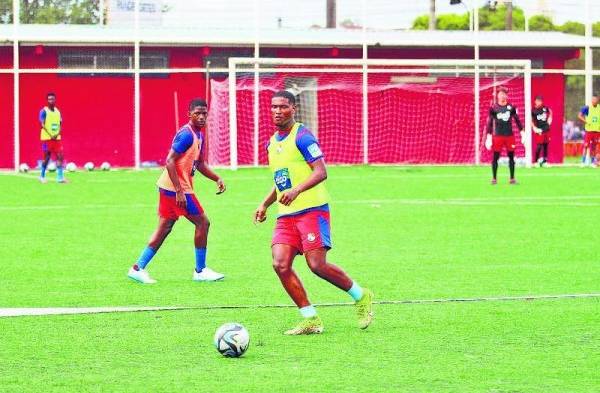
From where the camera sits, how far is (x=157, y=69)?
136 feet

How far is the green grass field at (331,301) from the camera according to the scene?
8328 millimetres

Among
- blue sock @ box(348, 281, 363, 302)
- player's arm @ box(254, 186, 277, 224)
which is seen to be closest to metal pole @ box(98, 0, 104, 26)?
player's arm @ box(254, 186, 277, 224)

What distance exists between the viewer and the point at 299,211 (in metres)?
10.4

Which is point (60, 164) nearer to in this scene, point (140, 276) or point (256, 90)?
point (256, 90)

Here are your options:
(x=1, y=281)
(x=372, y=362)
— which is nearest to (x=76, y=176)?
(x=1, y=281)

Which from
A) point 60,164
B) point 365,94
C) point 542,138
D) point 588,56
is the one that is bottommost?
point 60,164

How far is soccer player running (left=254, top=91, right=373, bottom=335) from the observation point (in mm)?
10219

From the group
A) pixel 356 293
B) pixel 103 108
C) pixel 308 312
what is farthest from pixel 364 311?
pixel 103 108

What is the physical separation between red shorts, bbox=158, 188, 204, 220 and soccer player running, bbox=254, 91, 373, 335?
3372 mm

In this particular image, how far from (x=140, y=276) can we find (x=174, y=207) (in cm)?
85

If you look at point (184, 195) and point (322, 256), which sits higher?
point (184, 195)

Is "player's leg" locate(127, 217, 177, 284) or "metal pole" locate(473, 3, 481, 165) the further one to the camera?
"metal pole" locate(473, 3, 481, 165)

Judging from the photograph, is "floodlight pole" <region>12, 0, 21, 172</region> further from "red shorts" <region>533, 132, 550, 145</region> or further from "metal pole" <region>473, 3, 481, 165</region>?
"red shorts" <region>533, 132, 550, 145</region>

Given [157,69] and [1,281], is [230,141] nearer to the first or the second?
[157,69]
